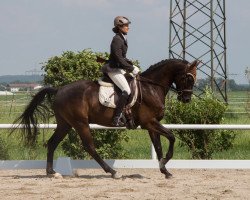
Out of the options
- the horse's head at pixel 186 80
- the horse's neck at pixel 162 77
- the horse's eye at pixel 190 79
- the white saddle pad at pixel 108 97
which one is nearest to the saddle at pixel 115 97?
the white saddle pad at pixel 108 97

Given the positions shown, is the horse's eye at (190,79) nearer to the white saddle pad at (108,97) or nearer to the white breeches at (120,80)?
the white saddle pad at (108,97)

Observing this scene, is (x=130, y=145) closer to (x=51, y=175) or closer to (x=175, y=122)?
(x=175, y=122)

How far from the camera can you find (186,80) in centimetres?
942

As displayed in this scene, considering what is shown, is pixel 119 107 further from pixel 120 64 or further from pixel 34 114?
pixel 34 114

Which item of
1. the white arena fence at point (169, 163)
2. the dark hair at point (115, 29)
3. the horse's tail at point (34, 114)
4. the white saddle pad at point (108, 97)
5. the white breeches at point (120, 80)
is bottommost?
the white arena fence at point (169, 163)

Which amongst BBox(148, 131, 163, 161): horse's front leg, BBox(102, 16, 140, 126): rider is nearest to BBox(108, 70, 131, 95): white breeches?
BBox(102, 16, 140, 126): rider

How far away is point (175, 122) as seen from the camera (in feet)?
39.5

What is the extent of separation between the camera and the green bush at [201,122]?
11.8 meters

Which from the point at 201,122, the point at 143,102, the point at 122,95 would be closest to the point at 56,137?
the point at 122,95

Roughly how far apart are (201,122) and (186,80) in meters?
2.62

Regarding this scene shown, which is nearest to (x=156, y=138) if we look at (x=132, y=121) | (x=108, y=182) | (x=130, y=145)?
(x=132, y=121)

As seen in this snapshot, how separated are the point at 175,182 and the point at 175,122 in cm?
342

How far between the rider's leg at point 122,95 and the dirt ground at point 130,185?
868 mm

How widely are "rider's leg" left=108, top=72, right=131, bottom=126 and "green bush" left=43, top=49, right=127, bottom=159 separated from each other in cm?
214
